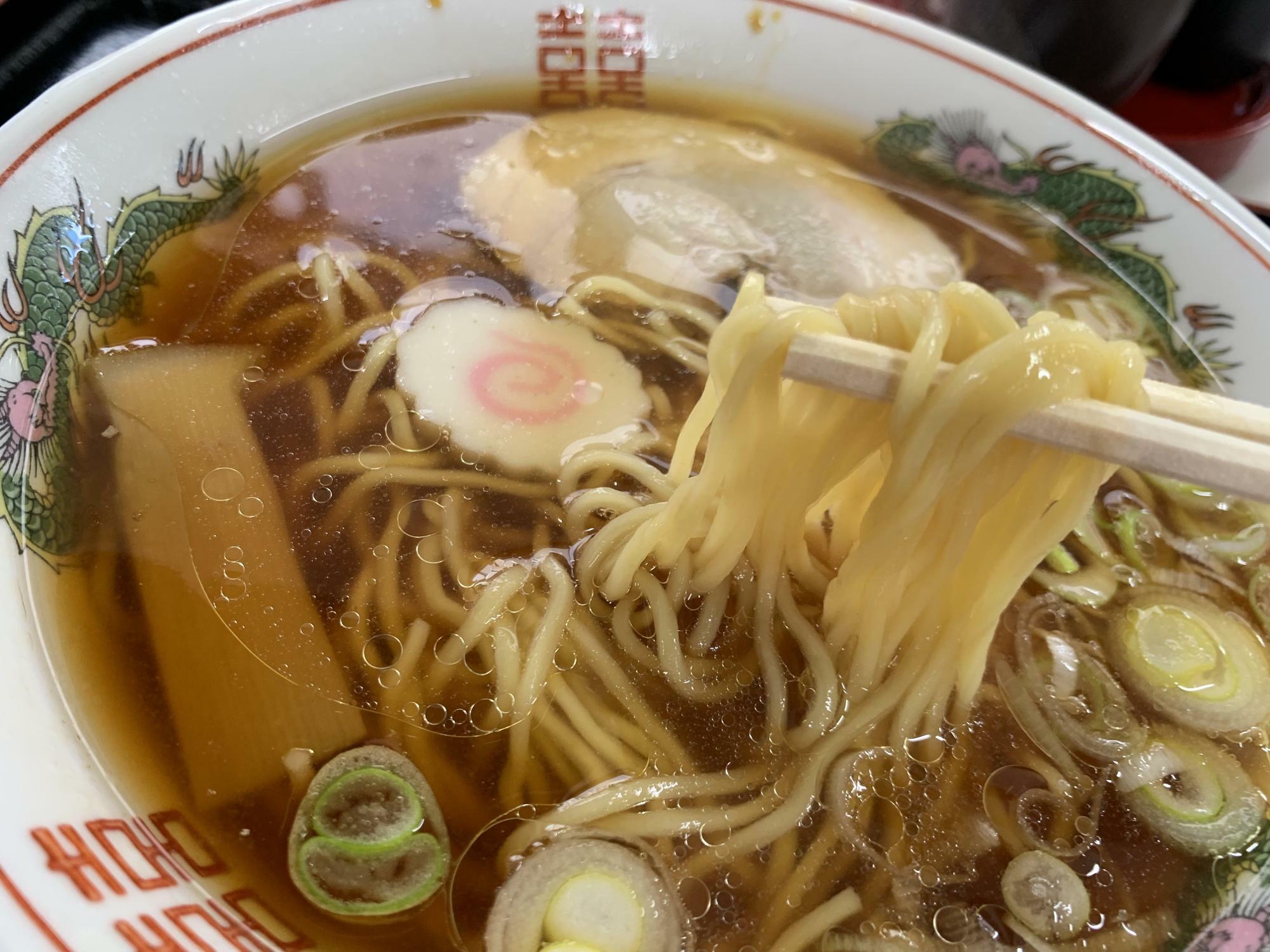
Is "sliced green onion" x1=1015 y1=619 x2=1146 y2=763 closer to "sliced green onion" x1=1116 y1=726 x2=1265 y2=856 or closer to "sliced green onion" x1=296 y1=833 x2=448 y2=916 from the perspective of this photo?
"sliced green onion" x1=1116 y1=726 x2=1265 y2=856

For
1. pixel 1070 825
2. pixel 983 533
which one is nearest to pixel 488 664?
pixel 983 533

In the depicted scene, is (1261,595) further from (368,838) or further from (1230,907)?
(368,838)

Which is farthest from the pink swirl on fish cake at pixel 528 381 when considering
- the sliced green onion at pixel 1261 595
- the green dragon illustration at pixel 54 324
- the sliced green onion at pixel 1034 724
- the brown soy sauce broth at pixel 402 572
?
the sliced green onion at pixel 1261 595

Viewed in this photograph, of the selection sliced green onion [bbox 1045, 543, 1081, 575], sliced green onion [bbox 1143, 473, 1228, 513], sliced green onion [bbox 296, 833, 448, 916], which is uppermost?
sliced green onion [bbox 1143, 473, 1228, 513]

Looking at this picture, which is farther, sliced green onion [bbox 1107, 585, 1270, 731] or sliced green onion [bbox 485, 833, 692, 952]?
sliced green onion [bbox 1107, 585, 1270, 731]

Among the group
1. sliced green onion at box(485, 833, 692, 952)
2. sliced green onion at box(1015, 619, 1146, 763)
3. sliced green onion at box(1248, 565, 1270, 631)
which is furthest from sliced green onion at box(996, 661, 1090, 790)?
sliced green onion at box(485, 833, 692, 952)
